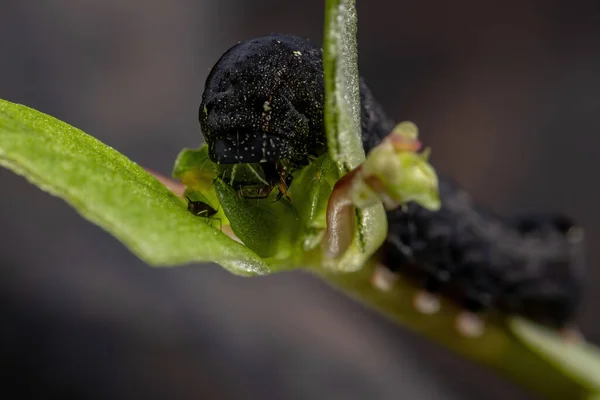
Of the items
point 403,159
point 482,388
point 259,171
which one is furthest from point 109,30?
point 403,159

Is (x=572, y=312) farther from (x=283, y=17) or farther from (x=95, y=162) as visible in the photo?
(x=283, y=17)

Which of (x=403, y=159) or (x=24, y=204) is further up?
(x=403, y=159)

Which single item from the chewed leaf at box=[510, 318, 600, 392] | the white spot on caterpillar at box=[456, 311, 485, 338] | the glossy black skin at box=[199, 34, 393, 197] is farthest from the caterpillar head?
the chewed leaf at box=[510, 318, 600, 392]

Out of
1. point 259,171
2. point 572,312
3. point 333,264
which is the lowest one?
point 572,312

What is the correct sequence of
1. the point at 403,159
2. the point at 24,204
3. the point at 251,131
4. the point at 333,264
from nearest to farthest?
1. the point at 403,159
2. the point at 251,131
3. the point at 333,264
4. the point at 24,204

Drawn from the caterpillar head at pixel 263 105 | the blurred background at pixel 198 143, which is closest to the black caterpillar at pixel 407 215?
the caterpillar head at pixel 263 105

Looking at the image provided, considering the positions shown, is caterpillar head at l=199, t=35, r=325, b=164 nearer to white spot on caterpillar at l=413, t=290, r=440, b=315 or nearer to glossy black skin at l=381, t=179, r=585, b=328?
glossy black skin at l=381, t=179, r=585, b=328
